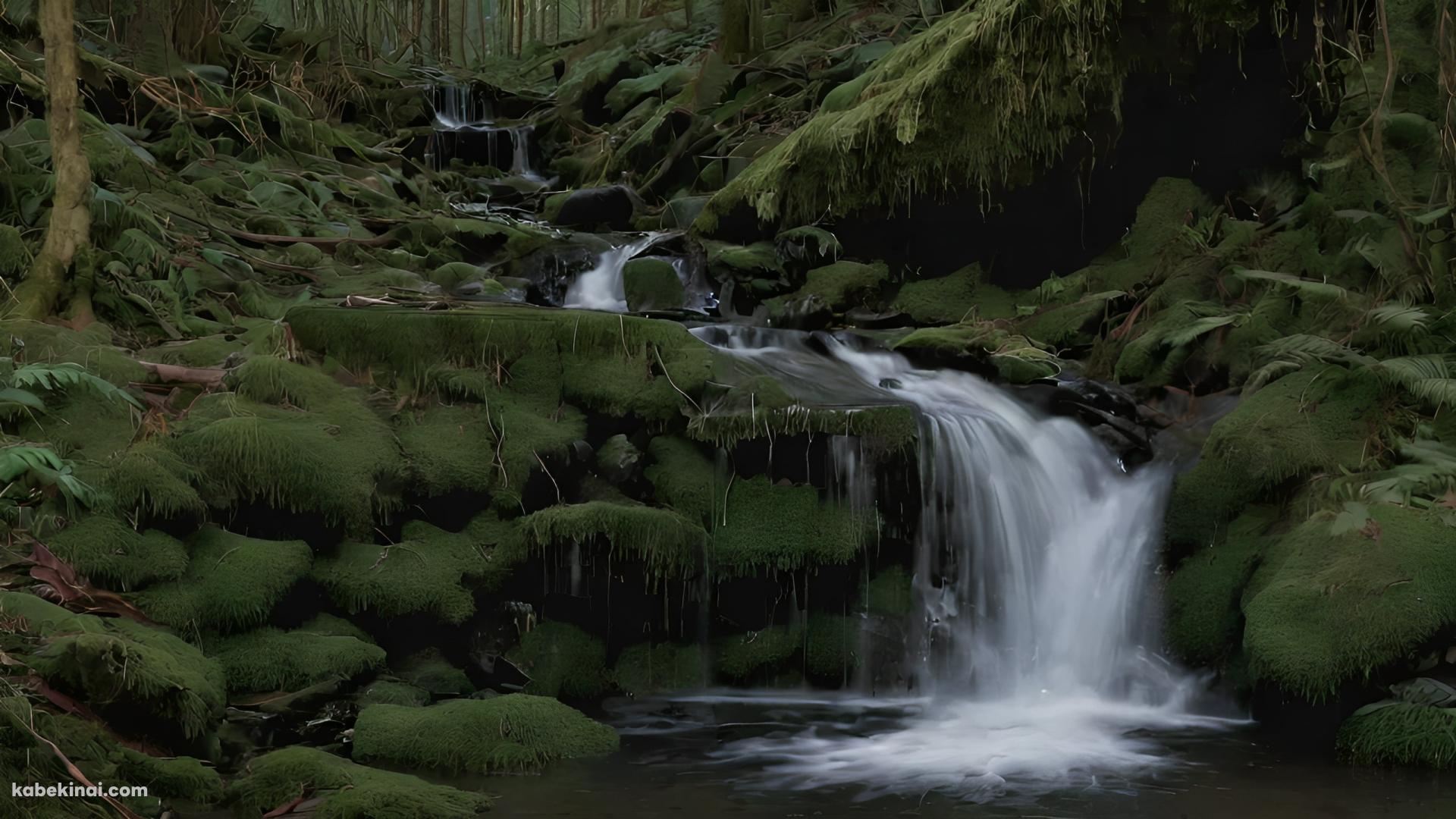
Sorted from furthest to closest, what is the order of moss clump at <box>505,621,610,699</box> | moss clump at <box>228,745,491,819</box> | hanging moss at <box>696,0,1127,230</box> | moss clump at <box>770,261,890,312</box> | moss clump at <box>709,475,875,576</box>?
moss clump at <box>770,261,890,312</box>
hanging moss at <box>696,0,1127,230</box>
moss clump at <box>709,475,875,576</box>
moss clump at <box>505,621,610,699</box>
moss clump at <box>228,745,491,819</box>

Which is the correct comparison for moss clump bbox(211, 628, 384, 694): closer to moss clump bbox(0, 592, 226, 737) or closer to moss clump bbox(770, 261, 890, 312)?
Answer: moss clump bbox(0, 592, 226, 737)

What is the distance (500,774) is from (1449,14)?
7.59 m

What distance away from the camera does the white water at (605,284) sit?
11.9 meters

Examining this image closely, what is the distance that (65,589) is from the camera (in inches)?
243

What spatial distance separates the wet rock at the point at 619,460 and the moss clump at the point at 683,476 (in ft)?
0.32

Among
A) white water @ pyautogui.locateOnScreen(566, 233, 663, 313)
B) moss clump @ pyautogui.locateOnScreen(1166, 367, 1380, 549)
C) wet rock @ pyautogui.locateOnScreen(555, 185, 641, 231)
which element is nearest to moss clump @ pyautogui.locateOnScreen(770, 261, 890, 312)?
white water @ pyautogui.locateOnScreen(566, 233, 663, 313)

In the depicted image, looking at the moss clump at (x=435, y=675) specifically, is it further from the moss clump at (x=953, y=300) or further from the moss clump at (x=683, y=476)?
the moss clump at (x=953, y=300)

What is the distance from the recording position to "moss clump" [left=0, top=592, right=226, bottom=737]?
17.4 ft

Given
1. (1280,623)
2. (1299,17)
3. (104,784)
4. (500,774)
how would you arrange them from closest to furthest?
1. (104,784)
2. (500,774)
3. (1280,623)
4. (1299,17)

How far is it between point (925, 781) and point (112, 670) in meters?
3.66

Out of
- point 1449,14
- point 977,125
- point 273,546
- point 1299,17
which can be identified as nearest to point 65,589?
point 273,546

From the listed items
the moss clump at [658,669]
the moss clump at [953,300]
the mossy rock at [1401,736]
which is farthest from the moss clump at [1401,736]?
the moss clump at [953,300]

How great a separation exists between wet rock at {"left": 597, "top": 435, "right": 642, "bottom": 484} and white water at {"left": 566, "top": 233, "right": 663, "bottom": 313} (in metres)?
3.74

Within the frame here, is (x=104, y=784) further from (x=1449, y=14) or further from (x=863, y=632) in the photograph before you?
(x=1449, y=14)
